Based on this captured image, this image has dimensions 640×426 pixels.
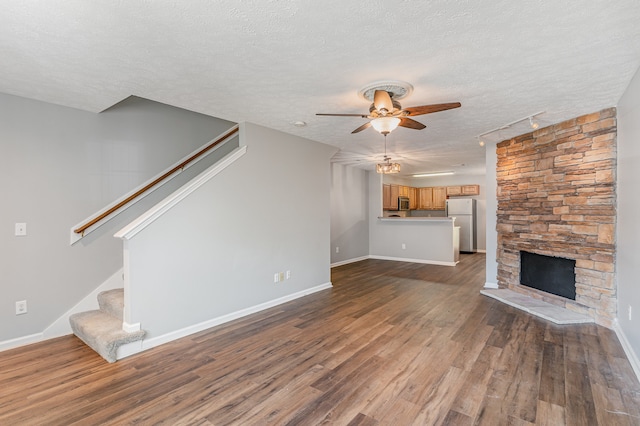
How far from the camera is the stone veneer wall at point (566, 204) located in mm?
3404

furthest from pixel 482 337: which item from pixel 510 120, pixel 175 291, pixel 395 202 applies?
pixel 395 202

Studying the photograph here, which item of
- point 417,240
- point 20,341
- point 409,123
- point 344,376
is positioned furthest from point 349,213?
point 20,341

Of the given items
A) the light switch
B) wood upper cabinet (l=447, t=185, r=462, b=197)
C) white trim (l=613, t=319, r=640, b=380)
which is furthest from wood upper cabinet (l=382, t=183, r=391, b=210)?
the light switch

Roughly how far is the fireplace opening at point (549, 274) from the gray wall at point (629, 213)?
0.60 meters

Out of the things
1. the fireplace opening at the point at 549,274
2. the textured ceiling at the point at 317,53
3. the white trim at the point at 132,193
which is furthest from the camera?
the fireplace opening at the point at 549,274

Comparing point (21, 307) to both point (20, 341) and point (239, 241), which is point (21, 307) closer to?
point (20, 341)

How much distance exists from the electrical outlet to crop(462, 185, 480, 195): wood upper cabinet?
32.1 ft

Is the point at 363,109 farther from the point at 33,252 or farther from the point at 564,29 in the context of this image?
the point at 33,252

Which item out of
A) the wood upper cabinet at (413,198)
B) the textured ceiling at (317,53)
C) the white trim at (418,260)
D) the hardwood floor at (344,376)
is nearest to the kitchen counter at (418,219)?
the white trim at (418,260)

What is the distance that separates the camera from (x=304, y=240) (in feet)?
15.4

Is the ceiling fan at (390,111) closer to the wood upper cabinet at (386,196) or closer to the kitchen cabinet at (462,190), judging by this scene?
the wood upper cabinet at (386,196)

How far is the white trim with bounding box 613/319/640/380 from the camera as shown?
2428mm

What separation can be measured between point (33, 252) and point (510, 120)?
5.48 metres

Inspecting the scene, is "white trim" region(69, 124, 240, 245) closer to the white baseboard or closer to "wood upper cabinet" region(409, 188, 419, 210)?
the white baseboard
